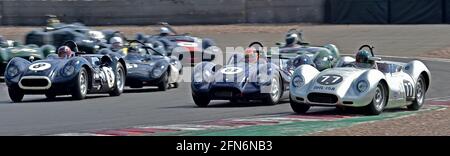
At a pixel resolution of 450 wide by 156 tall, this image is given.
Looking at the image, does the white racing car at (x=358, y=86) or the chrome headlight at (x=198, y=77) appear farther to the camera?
the chrome headlight at (x=198, y=77)

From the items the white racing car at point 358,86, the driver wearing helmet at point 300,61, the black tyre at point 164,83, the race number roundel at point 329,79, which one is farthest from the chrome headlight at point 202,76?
the black tyre at point 164,83

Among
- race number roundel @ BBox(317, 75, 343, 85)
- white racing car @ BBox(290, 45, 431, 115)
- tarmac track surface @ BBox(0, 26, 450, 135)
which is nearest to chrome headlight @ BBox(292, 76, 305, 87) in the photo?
white racing car @ BBox(290, 45, 431, 115)

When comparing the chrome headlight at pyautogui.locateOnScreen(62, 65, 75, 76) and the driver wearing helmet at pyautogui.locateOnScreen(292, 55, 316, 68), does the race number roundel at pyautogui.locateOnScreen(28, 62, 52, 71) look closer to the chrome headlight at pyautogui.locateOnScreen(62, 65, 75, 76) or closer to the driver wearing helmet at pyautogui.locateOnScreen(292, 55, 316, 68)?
the chrome headlight at pyautogui.locateOnScreen(62, 65, 75, 76)

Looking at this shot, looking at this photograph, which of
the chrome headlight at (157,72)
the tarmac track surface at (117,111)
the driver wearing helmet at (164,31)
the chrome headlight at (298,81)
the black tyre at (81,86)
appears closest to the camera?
the tarmac track surface at (117,111)

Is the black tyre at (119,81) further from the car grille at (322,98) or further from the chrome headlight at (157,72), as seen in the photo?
the car grille at (322,98)

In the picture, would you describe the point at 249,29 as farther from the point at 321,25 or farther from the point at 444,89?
the point at 444,89

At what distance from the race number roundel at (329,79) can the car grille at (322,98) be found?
7.8 inches

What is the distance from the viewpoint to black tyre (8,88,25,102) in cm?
2186

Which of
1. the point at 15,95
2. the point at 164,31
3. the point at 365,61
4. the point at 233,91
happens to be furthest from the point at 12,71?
the point at 164,31

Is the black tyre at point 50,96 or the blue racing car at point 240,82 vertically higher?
the blue racing car at point 240,82

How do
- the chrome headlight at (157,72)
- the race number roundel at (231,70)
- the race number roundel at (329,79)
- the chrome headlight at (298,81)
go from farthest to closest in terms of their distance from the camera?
1. the chrome headlight at (157,72)
2. the race number roundel at (231,70)
3. the chrome headlight at (298,81)
4. the race number roundel at (329,79)

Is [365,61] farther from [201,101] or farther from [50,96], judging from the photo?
[50,96]

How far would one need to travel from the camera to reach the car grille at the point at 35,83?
21.5 meters

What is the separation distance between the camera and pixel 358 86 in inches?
679
